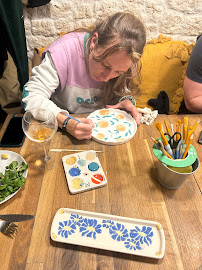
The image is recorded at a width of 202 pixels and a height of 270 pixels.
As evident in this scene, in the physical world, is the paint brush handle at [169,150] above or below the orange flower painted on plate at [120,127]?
above

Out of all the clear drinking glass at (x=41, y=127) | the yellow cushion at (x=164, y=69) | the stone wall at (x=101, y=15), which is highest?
the stone wall at (x=101, y=15)

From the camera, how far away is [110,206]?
735mm

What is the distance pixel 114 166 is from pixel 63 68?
654 mm

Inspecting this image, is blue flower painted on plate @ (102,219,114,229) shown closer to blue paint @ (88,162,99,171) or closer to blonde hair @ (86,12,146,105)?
blue paint @ (88,162,99,171)

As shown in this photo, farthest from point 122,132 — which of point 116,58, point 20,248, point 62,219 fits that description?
point 20,248

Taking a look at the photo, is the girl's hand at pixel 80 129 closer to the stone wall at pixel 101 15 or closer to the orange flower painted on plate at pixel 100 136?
the orange flower painted on plate at pixel 100 136

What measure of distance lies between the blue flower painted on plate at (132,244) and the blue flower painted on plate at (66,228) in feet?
0.56

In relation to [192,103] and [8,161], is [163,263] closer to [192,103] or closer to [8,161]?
[8,161]

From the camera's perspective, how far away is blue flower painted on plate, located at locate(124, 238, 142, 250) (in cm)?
62

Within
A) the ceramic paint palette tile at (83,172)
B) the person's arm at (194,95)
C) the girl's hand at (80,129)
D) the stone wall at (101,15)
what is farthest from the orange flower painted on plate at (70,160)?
the stone wall at (101,15)

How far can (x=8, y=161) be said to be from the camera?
861mm

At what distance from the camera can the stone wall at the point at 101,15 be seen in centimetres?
175

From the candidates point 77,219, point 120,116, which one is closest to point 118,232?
point 77,219

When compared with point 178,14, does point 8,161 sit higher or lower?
lower
